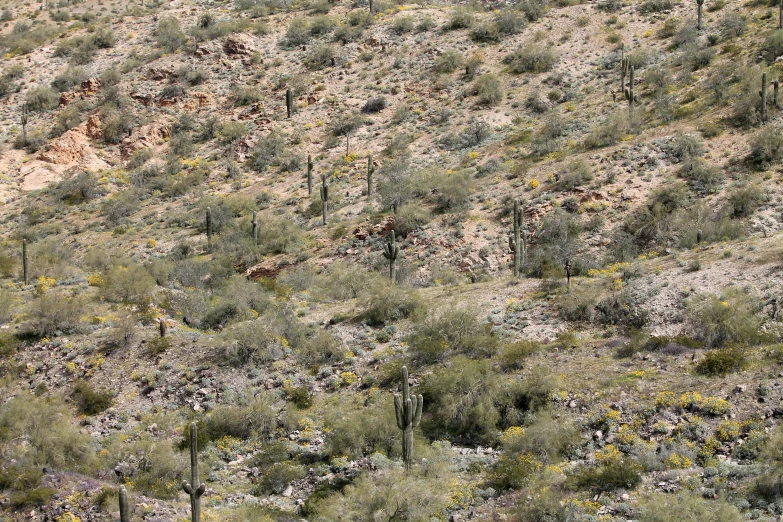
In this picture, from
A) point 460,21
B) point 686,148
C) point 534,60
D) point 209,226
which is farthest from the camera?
point 460,21

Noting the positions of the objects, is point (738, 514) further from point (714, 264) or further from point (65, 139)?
point (65, 139)

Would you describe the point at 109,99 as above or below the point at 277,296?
above

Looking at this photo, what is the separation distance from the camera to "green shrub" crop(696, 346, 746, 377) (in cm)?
1942

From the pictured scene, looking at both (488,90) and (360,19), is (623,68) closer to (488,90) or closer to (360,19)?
(488,90)

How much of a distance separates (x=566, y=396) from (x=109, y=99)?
115ft

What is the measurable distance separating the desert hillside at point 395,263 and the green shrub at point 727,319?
0.07 meters

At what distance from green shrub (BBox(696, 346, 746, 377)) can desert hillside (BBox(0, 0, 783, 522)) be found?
A: 51 mm

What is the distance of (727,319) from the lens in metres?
20.8

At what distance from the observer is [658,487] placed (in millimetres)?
16328

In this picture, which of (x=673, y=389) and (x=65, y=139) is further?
(x=65, y=139)

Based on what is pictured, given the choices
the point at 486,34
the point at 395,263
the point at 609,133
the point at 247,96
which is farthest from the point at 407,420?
the point at 486,34

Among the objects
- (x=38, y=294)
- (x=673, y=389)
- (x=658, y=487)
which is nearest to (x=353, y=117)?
(x=38, y=294)

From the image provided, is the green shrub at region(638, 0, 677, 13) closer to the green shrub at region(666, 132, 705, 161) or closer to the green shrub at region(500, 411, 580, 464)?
the green shrub at region(666, 132, 705, 161)

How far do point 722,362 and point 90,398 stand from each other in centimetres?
1527
